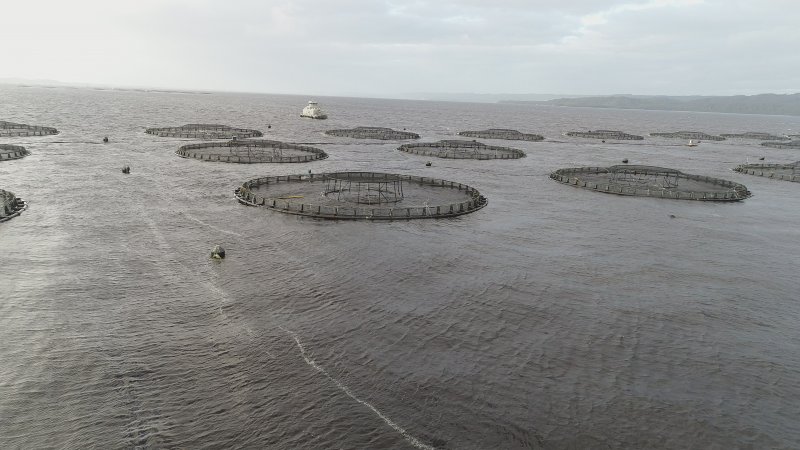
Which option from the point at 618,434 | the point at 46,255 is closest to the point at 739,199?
the point at 618,434

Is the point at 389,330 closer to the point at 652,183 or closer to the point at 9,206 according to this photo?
the point at 9,206

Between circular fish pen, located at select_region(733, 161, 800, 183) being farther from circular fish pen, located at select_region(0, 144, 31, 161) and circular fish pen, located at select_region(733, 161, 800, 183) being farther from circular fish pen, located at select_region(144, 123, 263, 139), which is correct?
circular fish pen, located at select_region(0, 144, 31, 161)

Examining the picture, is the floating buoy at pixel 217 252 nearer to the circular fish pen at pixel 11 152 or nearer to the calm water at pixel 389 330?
the calm water at pixel 389 330

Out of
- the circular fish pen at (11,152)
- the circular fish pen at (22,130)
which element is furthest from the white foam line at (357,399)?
the circular fish pen at (22,130)

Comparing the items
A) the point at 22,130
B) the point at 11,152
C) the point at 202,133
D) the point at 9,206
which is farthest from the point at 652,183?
the point at 22,130

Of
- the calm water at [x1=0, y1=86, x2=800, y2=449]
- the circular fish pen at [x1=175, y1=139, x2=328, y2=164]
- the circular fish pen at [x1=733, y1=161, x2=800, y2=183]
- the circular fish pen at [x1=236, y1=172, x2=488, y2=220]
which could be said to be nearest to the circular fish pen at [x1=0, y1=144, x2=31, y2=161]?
the circular fish pen at [x1=175, y1=139, x2=328, y2=164]

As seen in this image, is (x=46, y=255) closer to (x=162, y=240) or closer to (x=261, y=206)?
(x=162, y=240)

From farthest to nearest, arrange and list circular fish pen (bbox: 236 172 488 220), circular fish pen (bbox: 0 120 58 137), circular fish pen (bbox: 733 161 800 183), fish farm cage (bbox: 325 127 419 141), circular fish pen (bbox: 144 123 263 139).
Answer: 1. fish farm cage (bbox: 325 127 419 141)
2. circular fish pen (bbox: 144 123 263 139)
3. circular fish pen (bbox: 0 120 58 137)
4. circular fish pen (bbox: 733 161 800 183)
5. circular fish pen (bbox: 236 172 488 220)
